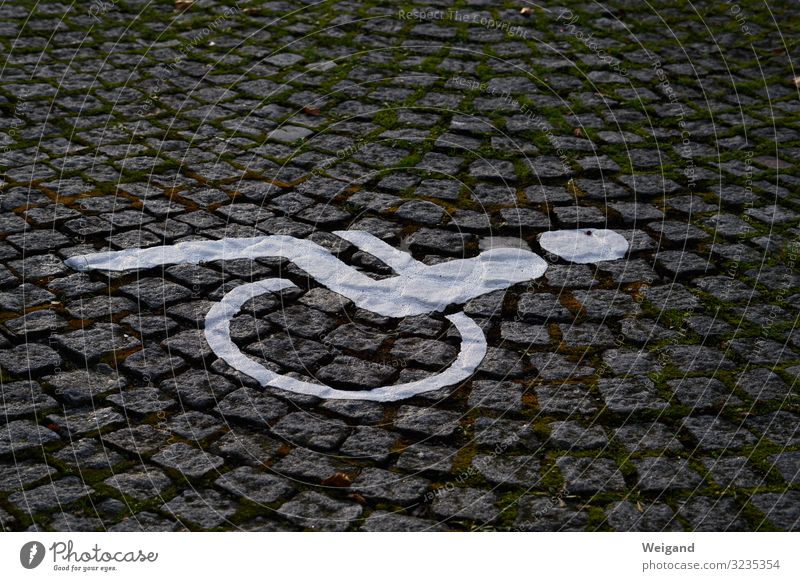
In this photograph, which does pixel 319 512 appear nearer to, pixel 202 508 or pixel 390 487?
pixel 390 487

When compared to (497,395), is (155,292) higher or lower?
higher

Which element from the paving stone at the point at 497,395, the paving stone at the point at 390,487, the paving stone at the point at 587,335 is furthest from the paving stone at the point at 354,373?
the paving stone at the point at 587,335

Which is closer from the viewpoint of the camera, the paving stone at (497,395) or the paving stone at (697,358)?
the paving stone at (497,395)

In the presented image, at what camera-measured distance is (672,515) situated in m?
3.37

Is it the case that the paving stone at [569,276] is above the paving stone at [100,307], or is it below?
below

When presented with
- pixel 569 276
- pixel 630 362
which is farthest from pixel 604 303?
pixel 630 362

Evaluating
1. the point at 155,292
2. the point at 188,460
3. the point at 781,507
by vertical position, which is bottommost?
the point at 781,507

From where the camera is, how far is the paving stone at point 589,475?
347cm

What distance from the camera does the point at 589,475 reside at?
139 inches

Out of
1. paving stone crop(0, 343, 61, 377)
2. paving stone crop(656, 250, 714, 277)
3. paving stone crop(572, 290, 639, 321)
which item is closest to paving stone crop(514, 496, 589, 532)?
paving stone crop(572, 290, 639, 321)

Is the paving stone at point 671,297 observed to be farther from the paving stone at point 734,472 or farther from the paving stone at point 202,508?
the paving stone at point 202,508
